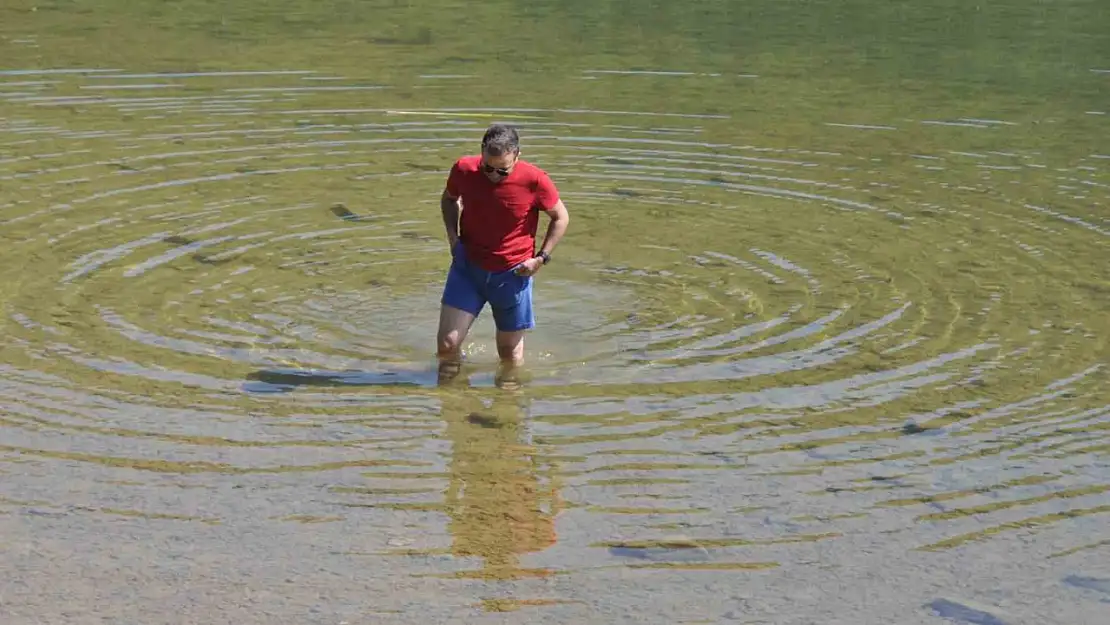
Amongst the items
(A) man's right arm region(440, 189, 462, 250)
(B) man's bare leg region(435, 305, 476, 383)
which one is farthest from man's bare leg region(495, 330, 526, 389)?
(A) man's right arm region(440, 189, 462, 250)

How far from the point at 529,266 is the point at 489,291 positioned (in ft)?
1.16

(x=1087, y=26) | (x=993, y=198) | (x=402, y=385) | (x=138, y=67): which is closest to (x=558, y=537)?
(x=402, y=385)

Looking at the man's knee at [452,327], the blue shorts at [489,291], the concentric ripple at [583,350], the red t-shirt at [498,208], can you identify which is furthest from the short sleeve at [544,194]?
the concentric ripple at [583,350]

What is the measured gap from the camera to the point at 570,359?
1056 cm

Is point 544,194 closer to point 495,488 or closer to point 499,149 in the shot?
point 499,149

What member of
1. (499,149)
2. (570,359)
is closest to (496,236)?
(499,149)

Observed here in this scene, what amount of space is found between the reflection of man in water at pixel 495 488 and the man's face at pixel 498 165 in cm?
130

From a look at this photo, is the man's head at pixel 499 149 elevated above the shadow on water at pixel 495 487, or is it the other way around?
the man's head at pixel 499 149

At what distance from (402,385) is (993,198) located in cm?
701

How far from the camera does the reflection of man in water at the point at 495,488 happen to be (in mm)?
7730

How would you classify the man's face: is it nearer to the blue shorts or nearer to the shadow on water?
the blue shorts

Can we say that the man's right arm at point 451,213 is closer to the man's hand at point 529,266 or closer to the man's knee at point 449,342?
the man's hand at point 529,266

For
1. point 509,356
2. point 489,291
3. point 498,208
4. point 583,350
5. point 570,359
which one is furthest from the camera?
point 583,350

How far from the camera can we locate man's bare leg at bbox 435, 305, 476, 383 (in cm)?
1006
